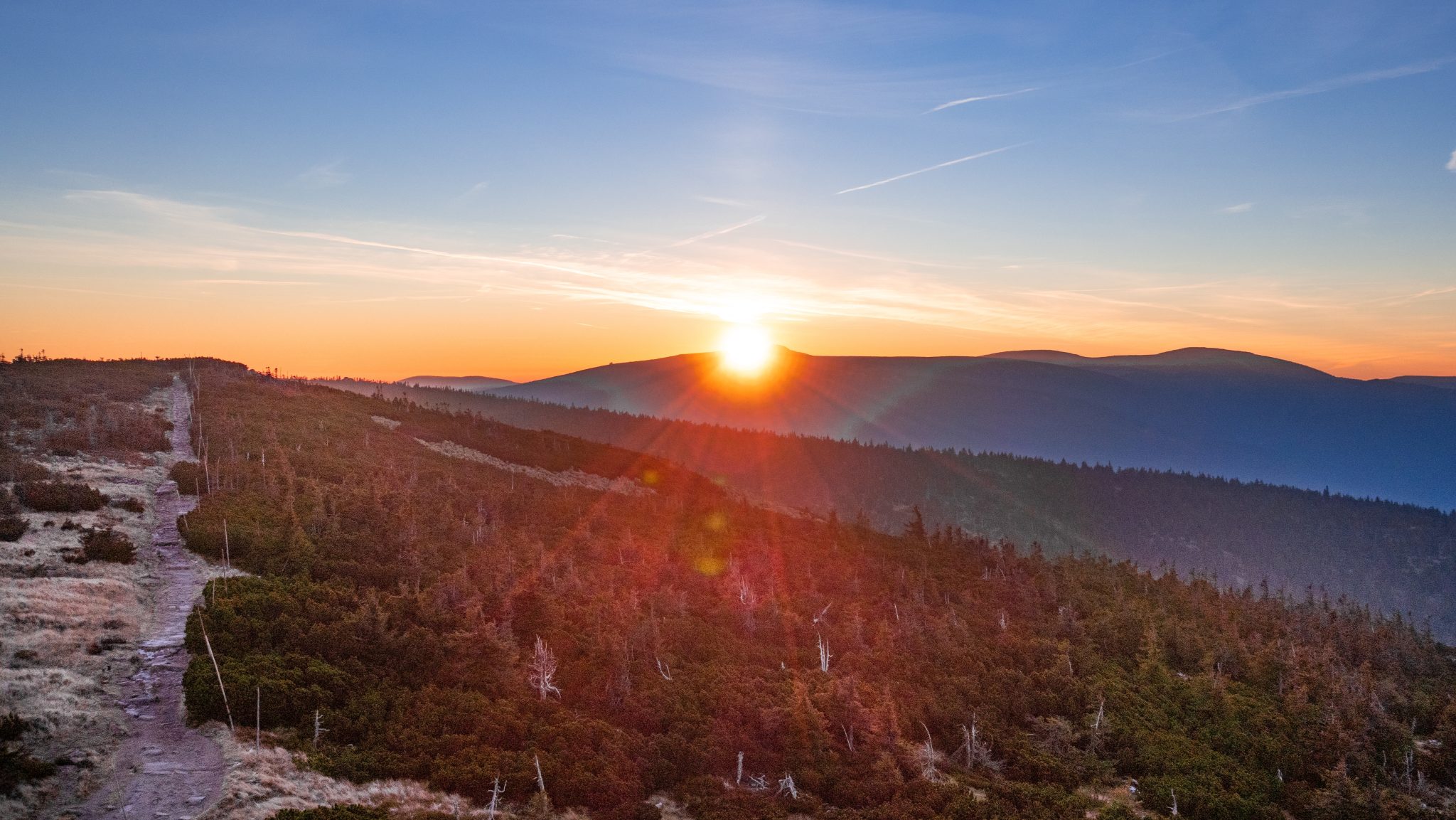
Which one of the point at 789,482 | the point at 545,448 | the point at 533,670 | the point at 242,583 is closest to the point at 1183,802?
the point at 533,670

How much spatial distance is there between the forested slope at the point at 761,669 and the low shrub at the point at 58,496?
12.2ft

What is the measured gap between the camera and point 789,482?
6417 inches

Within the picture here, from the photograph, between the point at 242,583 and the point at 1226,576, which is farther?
the point at 1226,576

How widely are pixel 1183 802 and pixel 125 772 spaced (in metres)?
26.2

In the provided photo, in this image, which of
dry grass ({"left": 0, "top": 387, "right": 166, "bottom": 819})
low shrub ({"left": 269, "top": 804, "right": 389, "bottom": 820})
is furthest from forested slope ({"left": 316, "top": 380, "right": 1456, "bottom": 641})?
low shrub ({"left": 269, "top": 804, "right": 389, "bottom": 820})

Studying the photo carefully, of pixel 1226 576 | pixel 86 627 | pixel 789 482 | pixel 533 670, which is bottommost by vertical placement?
pixel 1226 576

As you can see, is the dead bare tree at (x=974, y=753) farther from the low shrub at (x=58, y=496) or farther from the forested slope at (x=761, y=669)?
the low shrub at (x=58, y=496)

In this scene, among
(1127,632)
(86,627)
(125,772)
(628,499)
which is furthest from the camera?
(628,499)

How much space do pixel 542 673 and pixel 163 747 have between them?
31.4ft

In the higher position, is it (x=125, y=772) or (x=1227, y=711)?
(x=125, y=772)

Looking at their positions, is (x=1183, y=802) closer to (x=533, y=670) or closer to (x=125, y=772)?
(x=533, y=670)

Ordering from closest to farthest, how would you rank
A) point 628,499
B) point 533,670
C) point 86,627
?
point 86,627, point 533,670, point 628,499

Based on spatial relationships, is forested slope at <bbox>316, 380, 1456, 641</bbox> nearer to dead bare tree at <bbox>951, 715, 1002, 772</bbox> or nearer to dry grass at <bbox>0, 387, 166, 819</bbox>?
dry grass at <bbox>0, 387, 166, 819</bbox>

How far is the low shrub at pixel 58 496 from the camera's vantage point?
28500 mm
